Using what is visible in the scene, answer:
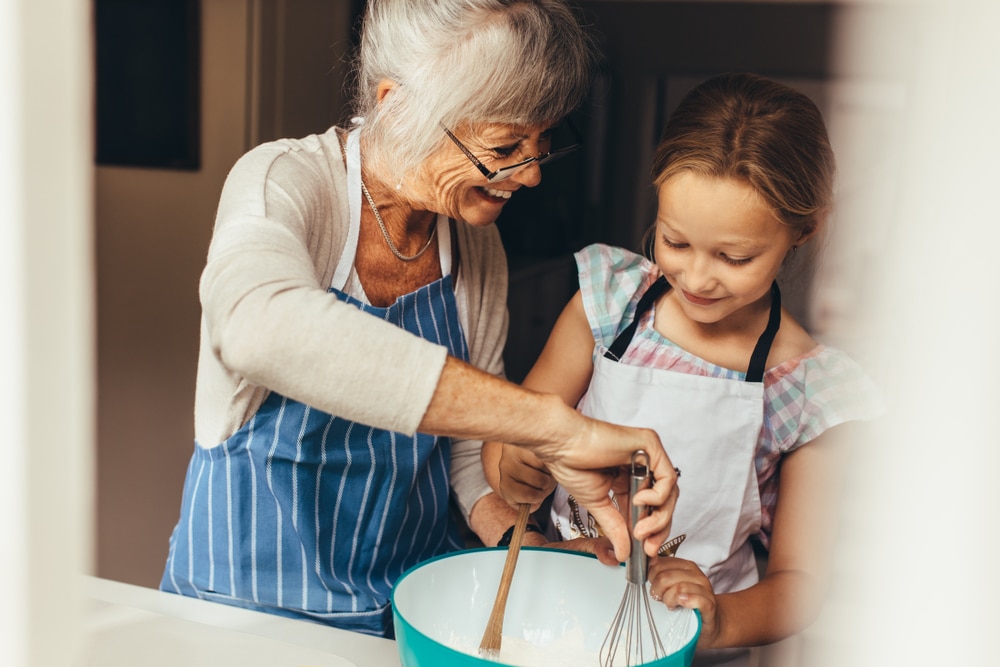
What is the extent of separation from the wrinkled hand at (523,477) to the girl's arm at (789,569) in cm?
14

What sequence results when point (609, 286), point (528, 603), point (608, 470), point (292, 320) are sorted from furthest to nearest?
point (609, 286), point (528, 603), point (608, 470), point (292, 320)

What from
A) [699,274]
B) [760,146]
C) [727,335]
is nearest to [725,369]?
[727,335]

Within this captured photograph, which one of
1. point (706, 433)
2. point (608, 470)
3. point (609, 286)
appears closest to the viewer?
point (608, 470)

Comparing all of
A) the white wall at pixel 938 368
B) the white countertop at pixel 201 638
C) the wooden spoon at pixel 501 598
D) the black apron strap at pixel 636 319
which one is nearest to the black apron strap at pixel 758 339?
the black apron strap at pixel 636 319

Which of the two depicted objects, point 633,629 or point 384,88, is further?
point 384,88

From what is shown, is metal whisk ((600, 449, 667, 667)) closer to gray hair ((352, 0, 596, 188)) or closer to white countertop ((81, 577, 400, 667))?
white countertop ((81, 577, 400, 667))

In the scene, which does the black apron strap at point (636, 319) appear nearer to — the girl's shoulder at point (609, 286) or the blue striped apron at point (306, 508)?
the girl's shoulder at point (609, 286)

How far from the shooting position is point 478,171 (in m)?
1.01

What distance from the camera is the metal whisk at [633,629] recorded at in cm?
78

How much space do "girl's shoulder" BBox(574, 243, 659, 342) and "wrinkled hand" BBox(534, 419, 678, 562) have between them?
410mm

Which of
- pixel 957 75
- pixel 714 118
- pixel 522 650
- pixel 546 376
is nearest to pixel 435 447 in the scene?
pixel 546 376

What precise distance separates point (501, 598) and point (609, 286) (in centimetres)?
49

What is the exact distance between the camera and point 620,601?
92 centimetres

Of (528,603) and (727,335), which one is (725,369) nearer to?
(727,335)
